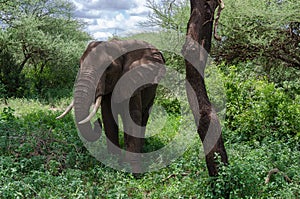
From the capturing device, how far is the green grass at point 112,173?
427cm

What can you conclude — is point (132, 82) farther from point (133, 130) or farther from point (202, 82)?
point (202, 82)

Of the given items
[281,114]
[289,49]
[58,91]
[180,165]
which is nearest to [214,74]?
[281,114]

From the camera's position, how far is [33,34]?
51.1ft

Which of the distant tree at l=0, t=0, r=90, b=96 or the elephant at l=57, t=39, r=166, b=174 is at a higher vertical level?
the elephant at l=57, t=39, r=166, b=174

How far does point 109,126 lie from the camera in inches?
243

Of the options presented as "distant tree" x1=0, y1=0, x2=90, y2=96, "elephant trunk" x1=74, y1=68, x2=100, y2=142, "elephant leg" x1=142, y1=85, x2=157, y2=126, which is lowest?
"distant tree" x1=0, y1=0, x2=90, y2=96

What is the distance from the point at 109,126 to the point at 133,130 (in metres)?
0.49

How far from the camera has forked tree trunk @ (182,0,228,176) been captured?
4.51 m

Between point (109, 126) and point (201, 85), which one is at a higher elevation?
point (201, 85)

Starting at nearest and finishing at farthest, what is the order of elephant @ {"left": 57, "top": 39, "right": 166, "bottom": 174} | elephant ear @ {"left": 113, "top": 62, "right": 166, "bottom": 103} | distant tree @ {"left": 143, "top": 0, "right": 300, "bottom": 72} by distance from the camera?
elephant @ {"left": 57, "top": 39, "right": 166, "bottom": 174} → elephant ear @ {"left": 113, "top": 62, "right": 166, "bottom": 103} → distant tree @ {"left": 143, "top": 0, "right": 300, "bottom": 72}

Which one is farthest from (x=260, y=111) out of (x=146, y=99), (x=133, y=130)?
→ (x=133, y=130)

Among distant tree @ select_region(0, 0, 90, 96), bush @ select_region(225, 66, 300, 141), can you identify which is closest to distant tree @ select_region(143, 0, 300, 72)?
bush @ select_region(225, 66, 300, 141)

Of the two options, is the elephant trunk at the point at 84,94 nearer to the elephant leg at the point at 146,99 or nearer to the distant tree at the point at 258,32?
the elephant leg at the point at 146,99

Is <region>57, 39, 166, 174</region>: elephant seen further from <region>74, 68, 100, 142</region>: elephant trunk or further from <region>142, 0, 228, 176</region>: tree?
<region>142, 0, 228, 176</region>: tree
